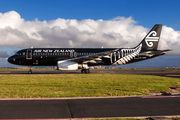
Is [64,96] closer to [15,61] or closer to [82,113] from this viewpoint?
[82,113]

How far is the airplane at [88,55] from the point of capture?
30.3m

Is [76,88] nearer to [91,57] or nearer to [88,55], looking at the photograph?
[91,57]

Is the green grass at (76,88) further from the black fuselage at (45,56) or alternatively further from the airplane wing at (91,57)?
the black fuselage at (45,56)

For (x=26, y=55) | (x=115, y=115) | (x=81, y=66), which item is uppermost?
(x=26, y=55)

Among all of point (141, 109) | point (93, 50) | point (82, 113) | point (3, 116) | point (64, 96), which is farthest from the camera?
point (93, 50)

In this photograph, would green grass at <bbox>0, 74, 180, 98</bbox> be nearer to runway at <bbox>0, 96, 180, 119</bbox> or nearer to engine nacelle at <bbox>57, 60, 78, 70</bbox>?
runway at <bbox>0, 96, 180, 119</bbox>

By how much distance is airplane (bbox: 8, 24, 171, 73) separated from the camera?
99.3 feet

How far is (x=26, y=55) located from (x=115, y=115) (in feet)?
89.8

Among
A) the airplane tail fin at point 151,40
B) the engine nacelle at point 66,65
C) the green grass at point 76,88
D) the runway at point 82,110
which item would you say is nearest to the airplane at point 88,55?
the airplane tail fin at point 151,40

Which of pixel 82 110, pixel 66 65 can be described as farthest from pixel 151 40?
pixel 82 110

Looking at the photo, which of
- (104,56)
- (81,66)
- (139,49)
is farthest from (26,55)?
(139,49)

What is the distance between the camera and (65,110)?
7129mm

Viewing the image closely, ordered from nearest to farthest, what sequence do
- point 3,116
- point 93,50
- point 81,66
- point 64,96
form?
point 3,116, point 64,96, point 81,66, point 93,50

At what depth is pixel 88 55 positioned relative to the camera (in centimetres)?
3041
